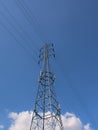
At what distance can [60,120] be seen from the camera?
28.0 m

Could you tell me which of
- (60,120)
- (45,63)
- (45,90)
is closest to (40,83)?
(45,90)

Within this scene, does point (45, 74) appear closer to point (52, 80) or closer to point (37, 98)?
point (52, 80)

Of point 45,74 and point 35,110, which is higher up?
point 45,74

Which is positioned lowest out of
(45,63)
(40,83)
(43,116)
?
(43,116)

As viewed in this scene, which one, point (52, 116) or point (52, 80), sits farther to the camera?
point (52, 80)

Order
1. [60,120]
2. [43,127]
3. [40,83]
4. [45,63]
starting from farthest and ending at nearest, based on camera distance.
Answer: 1. [45,63]
2. [40,83]
3. [60,120]
4. [43,127]

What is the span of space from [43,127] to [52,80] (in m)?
7.74

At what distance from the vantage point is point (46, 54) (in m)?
33.3

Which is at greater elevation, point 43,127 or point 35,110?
Answer: point 35,110

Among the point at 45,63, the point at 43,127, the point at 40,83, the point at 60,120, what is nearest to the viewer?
the point at 43,127

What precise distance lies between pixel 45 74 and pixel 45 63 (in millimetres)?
1974

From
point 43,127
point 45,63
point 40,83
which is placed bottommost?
point 43,127

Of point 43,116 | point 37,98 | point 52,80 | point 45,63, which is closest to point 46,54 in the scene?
point 45,63

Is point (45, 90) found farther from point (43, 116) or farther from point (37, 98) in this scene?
point (43, 116)
